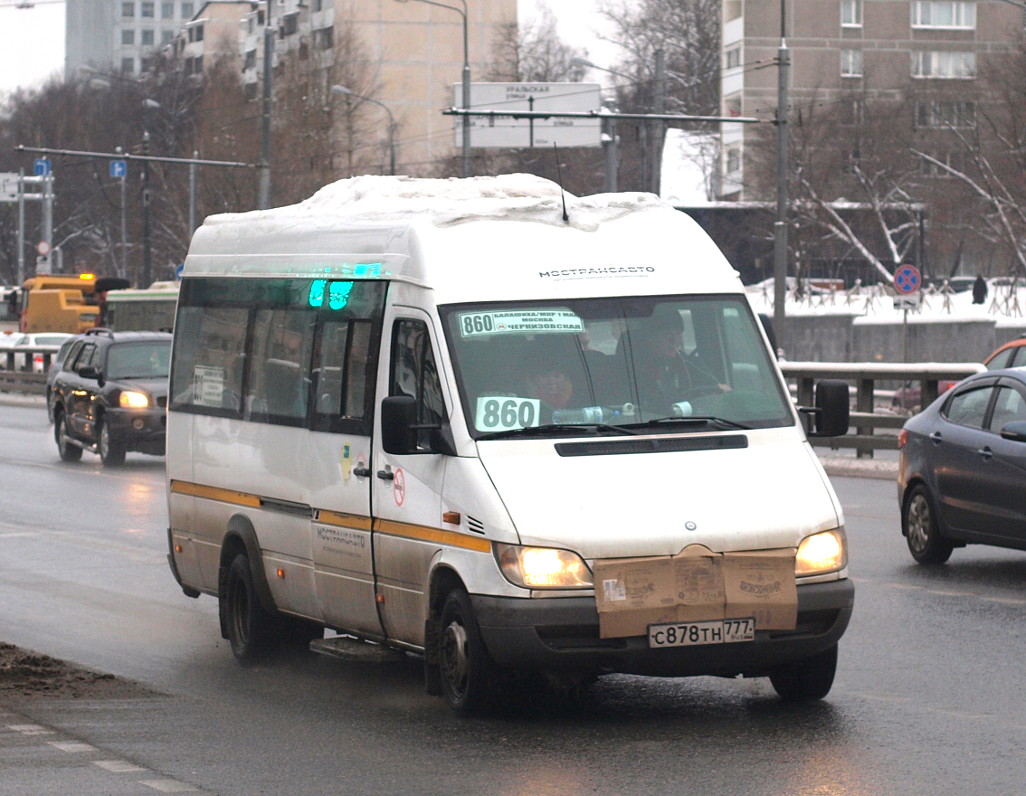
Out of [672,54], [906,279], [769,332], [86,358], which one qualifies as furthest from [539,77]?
[769,332]

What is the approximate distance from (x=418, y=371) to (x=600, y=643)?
5.19ft

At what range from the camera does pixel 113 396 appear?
25688 mm

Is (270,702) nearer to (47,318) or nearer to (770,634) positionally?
(770,634)

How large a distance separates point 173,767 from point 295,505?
7.89ft

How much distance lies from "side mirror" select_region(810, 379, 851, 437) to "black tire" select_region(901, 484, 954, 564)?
17.1ft

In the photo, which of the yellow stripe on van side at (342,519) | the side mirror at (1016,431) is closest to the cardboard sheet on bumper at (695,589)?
the yellow stripe on van side at (342,519)

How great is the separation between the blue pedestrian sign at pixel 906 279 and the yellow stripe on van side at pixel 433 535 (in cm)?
3222

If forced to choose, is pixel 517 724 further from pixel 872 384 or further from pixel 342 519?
pixel 872 384

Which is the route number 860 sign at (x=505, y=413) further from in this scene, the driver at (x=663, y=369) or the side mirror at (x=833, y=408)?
the side mirror at (x=833, y=408)

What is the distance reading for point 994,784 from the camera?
7043 millimetres

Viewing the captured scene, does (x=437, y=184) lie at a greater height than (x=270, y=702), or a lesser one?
greater

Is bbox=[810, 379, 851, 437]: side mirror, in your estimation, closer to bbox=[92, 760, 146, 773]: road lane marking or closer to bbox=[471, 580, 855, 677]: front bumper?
bbox=[471, 580, 855, 677]: front bumper

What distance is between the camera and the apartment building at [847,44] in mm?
105312

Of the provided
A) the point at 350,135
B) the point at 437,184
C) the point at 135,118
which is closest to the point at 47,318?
the point at 350,135
